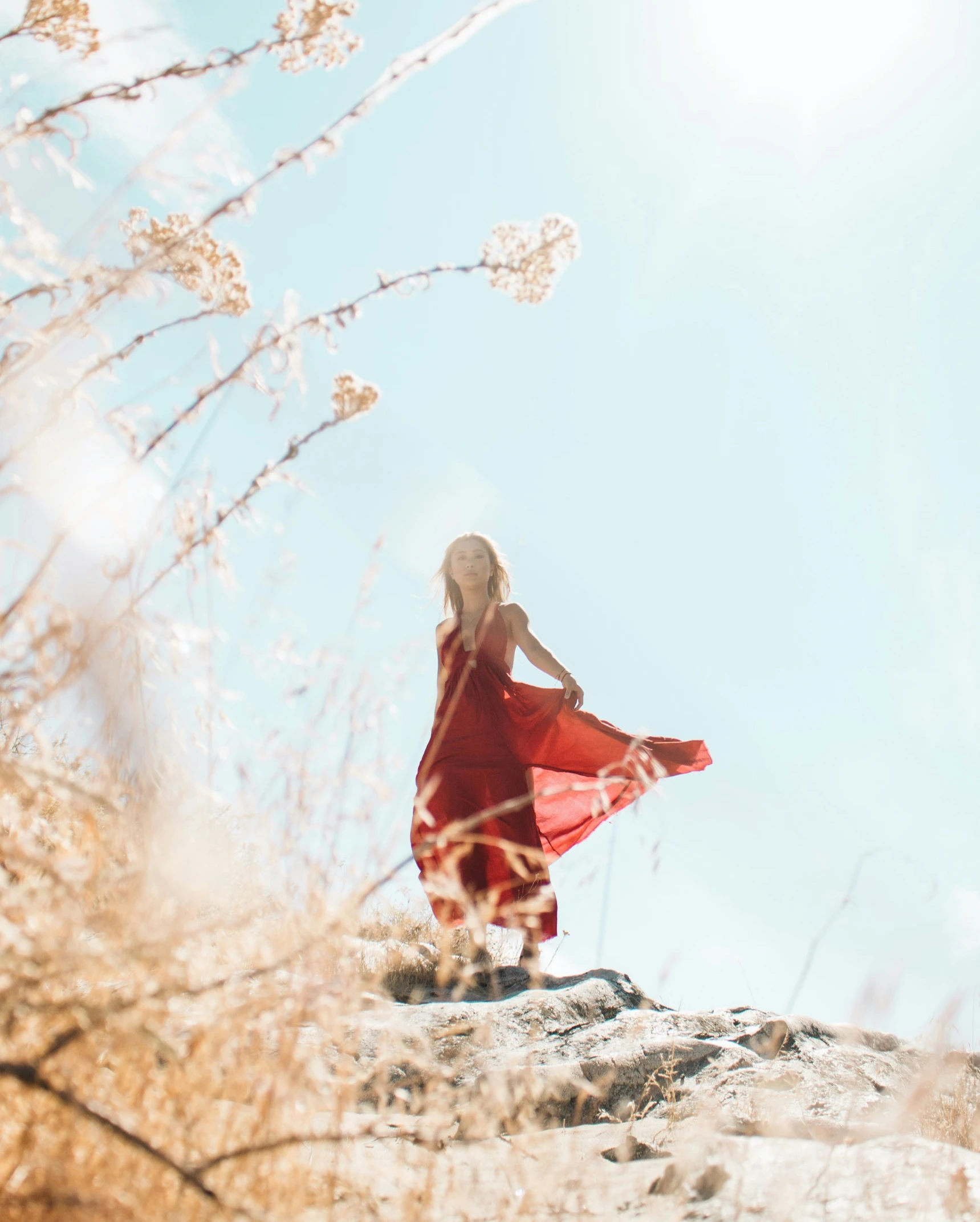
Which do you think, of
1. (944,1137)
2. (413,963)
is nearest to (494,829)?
(413,963)

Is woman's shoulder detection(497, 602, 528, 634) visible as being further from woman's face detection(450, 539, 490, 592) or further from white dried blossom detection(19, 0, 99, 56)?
white dried blossom detection(19, 0, 99, 56)

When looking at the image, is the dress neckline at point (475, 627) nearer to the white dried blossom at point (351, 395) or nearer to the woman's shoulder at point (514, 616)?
the woman's shoulder at point (514, 616)

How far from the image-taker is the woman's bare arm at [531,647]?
4113mm

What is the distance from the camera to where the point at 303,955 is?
113 centimetres

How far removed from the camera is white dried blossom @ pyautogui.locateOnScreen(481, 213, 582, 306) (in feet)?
5.69

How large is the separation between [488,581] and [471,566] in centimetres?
15

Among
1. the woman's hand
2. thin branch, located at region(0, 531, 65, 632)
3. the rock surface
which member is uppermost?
the woman's hand

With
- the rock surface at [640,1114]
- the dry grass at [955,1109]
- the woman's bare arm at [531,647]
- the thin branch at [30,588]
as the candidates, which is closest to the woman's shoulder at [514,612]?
the woman's bare arm at [531,647]

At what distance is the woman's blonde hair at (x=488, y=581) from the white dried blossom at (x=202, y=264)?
10.1 feet

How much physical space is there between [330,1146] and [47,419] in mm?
1268

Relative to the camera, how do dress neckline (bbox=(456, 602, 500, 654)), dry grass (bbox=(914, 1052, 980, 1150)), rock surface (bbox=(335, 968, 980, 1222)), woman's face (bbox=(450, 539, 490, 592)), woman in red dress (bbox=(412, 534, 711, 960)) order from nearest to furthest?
1. rock surface (bbox=(335, 968, 980, 1222))
2. dry grass (bbox=(914, 1052, 980, 1150))
3. woman in red dress (bbox=(412, 534, 711, 960))
4. dress neckline (bbox=(456, 602, 500, 654))
5. woman's face (bbox=(450, 539, 490, 592))

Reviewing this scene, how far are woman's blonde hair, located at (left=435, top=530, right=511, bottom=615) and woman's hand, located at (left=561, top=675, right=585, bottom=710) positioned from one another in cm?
78

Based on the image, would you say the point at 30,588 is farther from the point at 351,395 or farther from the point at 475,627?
the point at 475,627

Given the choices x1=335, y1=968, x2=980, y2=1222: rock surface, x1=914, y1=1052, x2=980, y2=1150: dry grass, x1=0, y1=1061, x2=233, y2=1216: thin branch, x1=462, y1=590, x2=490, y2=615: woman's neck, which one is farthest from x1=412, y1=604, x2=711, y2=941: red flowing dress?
x1=0, y1=1061, x2=233, y2=1216: thin branch
